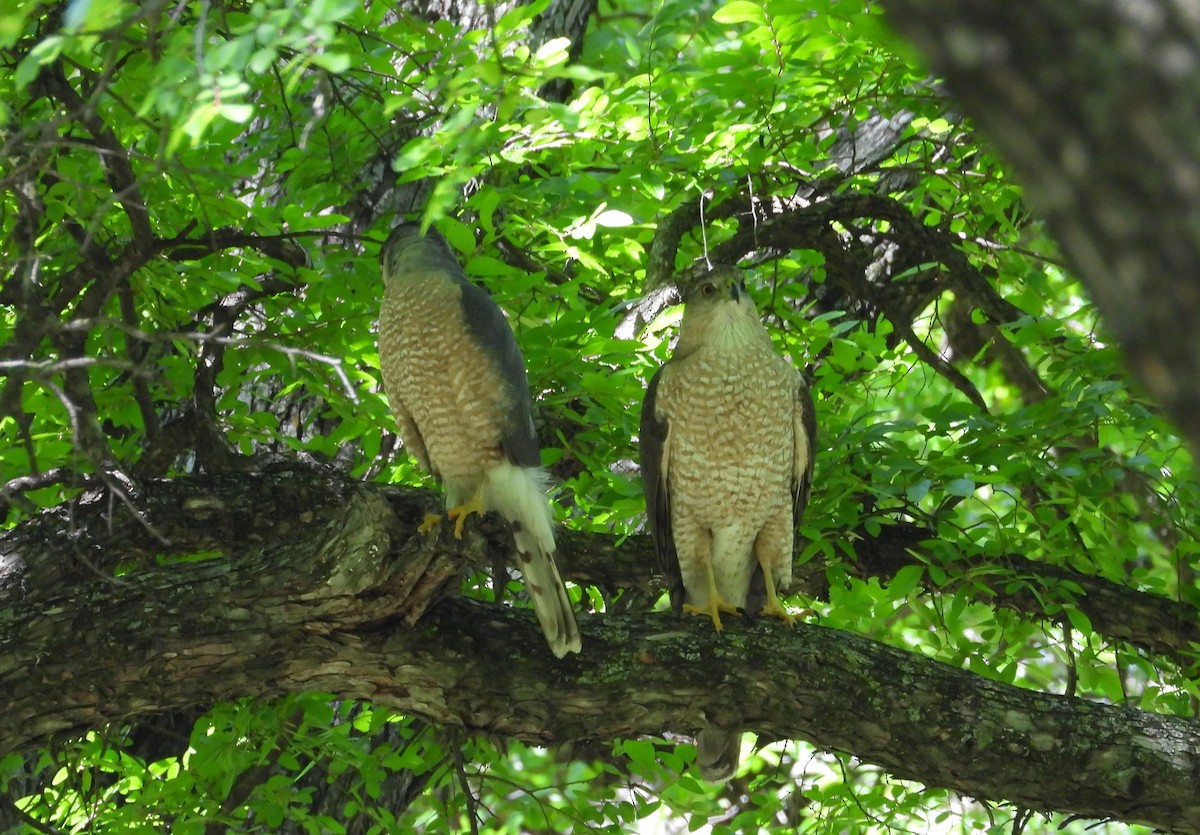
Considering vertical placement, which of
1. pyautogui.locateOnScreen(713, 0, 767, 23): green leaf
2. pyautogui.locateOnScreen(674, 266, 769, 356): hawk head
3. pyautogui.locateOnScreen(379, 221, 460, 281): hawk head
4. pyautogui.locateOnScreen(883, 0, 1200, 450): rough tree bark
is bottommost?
pyautogui.locateOnScreen(674, 266, 769, 356): hawk head

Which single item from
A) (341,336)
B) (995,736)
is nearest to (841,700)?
(995,736)

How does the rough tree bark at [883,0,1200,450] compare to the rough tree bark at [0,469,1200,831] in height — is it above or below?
above

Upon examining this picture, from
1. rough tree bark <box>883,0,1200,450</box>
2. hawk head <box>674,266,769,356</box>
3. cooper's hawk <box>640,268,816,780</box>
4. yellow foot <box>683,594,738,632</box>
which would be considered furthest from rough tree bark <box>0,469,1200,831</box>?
rough tree bark <box>883,0,1200,450</box>

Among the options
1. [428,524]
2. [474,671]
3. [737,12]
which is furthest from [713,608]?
[737,12]

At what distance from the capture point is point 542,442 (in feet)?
16.2

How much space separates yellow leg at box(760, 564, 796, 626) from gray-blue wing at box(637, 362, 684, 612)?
0.32 m

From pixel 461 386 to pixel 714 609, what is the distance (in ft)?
3.85

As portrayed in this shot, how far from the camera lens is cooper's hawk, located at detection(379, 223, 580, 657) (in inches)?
161

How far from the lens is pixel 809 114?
4828 mm

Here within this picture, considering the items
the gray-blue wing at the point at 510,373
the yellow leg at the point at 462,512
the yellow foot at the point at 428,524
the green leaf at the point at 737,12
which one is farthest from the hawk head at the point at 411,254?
the green leaf at the point at 737,12

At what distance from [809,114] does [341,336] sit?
2.09 m

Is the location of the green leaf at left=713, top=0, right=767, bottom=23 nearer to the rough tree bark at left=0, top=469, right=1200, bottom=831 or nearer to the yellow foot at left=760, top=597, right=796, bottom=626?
the rough tree bark at left=0, top=469, right=1200, bottom=831

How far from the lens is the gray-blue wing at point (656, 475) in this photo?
171 inches

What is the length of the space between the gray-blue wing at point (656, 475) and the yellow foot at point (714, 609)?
0.52 ft
